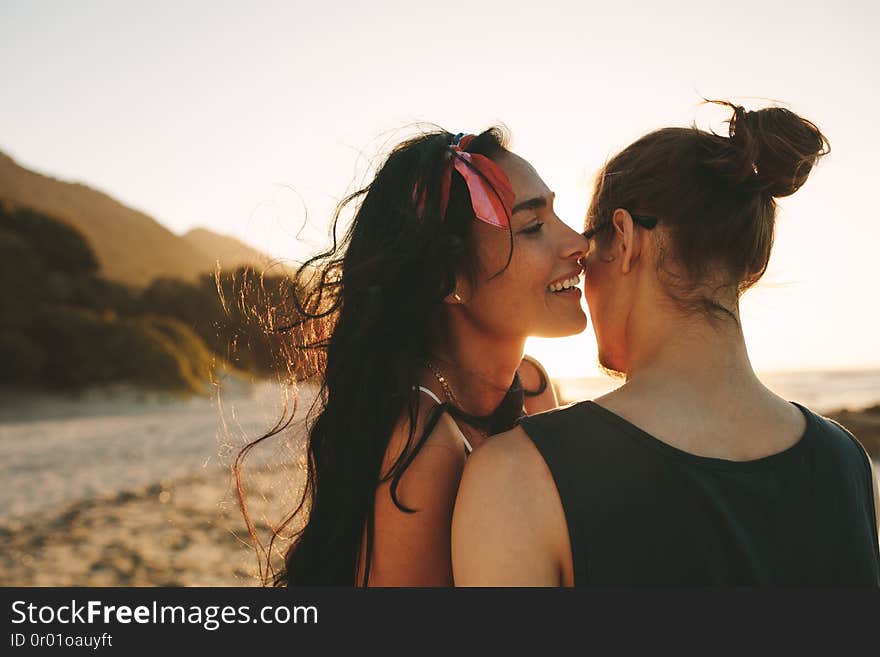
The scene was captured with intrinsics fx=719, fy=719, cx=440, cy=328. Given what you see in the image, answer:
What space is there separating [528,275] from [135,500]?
9533 millimetres

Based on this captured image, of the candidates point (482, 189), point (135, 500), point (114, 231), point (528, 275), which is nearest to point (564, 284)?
point (528, 275)

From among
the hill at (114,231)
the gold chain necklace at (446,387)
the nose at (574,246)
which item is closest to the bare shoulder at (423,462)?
the gold chain necklace at (446,387)

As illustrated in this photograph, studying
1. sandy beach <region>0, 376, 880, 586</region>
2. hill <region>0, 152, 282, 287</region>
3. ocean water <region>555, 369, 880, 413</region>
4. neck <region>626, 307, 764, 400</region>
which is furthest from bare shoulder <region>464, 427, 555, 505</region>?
hill <region>0, 152, 282, 287</region>

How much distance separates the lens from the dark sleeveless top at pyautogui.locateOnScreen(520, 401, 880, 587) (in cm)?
151

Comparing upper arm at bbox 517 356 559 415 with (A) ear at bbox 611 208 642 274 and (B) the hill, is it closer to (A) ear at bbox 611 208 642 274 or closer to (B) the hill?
(A) ear at bbox 611 208 642 274

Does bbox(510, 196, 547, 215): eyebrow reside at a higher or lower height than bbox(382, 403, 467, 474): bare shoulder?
higher

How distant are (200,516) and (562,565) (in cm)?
903

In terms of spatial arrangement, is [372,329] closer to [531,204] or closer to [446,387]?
[446,387]

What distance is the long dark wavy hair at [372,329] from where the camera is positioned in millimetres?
2365

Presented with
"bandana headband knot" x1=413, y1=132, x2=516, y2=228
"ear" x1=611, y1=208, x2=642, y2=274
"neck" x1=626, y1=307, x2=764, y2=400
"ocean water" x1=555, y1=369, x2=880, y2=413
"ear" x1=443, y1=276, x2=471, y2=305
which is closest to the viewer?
"neck" x1=626, y1=307, x2=764, y2=400

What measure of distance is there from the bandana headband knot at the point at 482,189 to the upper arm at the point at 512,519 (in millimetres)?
1182

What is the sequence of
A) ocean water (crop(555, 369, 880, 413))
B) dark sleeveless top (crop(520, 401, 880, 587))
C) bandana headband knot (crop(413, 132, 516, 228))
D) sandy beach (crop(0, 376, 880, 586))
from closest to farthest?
dark sleeveless top (crop(520, 401, 880, 587)) → bandana headband knot (crop(413, 132, 516, 228)) → sandy beach (crop(0, 376, 880, 586)) → ocean water (crop(555, 369, 880, 413))

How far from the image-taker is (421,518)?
2.16 meters

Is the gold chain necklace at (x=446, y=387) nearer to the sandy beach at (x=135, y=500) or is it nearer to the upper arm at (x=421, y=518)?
the upper arm at (x=421, y=518)
